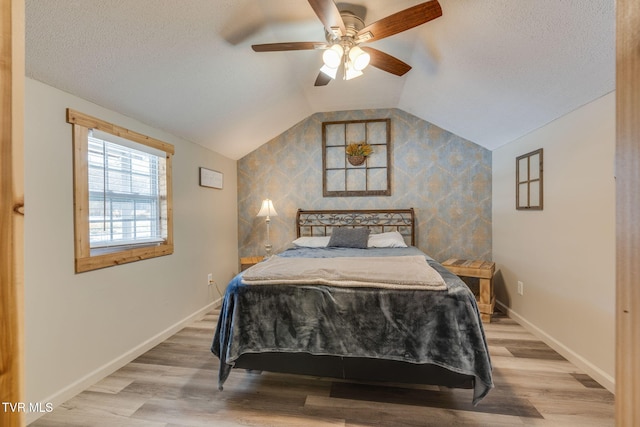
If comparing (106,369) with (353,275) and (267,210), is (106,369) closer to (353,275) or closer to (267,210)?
(353,275)

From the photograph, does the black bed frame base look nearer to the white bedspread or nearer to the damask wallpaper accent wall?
the white bedspread

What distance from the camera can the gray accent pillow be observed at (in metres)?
3.40

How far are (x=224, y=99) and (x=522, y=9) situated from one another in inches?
91.4

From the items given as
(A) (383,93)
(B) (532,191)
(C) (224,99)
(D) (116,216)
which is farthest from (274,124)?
(B) (532,191)

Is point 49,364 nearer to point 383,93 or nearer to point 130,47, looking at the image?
point 130,47

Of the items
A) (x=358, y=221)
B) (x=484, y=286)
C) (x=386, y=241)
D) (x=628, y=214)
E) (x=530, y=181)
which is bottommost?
(x=484, y=286)

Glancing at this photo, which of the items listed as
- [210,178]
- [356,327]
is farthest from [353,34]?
[210,178]

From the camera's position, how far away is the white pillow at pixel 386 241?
11.1 feet

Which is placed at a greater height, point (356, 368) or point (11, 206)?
point (11, 206)

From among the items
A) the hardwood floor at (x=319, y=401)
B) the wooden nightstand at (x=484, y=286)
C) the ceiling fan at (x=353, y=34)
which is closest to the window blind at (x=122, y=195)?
the hardwood floor at (x=319, y=401)

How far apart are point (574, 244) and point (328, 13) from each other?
247 cm

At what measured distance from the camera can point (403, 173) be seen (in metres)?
3.93

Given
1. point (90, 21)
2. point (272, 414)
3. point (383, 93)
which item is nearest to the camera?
point (90, 21)

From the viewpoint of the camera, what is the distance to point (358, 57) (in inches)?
74.1
